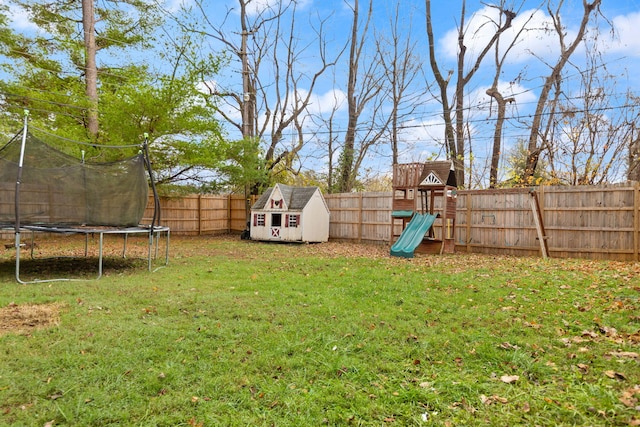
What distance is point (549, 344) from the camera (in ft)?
11.2

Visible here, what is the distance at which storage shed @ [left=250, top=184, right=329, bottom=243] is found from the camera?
13.8 metres

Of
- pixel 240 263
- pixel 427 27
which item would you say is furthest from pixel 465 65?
pixel 240 263

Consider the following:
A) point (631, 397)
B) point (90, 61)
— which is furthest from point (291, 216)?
point (631, 397)

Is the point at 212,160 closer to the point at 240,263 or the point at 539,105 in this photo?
the point at 240,263

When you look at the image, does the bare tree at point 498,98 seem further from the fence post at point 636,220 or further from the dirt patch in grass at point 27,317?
the dirt patch in grass at point 27,317

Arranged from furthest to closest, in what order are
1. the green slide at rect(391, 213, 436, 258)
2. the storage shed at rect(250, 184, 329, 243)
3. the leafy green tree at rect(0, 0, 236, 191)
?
1. the storage shed at rect(250, 184, 329, 243)
2. the leafy green tree at rect(0, 0, 236, 191)
3. the green slide at rect(391, 213, 436, 258)

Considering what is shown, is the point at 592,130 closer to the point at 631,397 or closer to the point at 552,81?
the point at 552,81

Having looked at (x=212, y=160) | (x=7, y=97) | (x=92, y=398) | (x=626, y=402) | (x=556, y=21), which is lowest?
(x=92, y=398)

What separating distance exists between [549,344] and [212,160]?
1269 centimetres

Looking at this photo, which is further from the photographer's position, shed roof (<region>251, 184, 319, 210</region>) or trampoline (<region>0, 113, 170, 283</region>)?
shed roof (<region>251, 184, 319, 210</region>)

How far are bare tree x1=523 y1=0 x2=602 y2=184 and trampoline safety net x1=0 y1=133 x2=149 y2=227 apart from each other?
45.3 ft

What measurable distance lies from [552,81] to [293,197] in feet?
36.3

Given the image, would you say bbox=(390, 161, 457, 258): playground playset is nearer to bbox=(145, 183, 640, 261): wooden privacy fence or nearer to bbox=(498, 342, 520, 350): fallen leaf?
bbox=(145, 183, 640, 261): wooden privacy fence

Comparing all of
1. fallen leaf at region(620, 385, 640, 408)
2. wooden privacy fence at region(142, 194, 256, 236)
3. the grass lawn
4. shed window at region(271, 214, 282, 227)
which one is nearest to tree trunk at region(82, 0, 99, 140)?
wooden privacy fence at region(142, 194, 256, 236)
